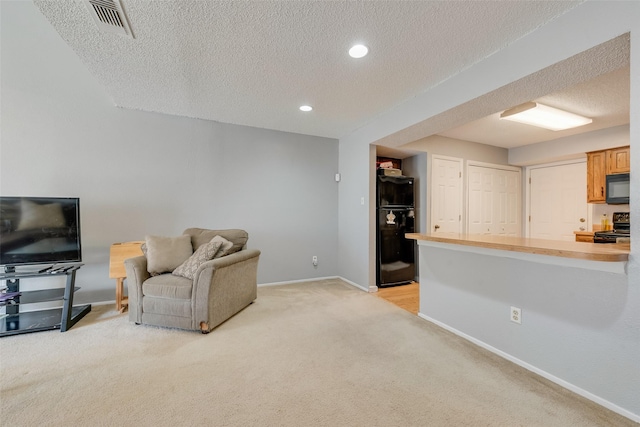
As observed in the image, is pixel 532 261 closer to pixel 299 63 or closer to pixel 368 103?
pixel 368 103

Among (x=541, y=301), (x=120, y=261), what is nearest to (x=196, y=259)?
(x=120, y=261)

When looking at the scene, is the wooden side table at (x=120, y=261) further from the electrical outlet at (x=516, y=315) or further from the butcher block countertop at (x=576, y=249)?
the electrical outlet at (x=516, y=315)

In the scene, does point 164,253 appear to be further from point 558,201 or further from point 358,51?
point 558,201

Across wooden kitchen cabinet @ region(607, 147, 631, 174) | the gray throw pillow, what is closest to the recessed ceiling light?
the gray throw pillow

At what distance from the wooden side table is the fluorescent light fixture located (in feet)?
14.7

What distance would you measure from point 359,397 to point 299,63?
2514mm

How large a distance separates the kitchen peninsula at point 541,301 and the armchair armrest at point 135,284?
2.82m

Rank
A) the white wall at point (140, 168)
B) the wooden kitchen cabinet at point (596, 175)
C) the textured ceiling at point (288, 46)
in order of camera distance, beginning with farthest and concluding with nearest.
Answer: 1. the wooden kitchen cabinet at point (596, 175)
2. the white wall at point (140, 168)
3. the textured ceiling at point (288, 46)

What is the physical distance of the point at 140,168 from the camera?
10.9ft

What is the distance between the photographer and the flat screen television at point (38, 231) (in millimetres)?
2459

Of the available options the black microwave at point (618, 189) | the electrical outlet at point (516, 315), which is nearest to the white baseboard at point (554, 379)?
the electrical outlet at point (516, 315)

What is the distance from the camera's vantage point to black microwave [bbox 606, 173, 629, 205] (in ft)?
11.5

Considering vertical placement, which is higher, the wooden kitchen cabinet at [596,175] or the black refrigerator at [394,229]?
the wooden kitchen cabinet at [596,175]

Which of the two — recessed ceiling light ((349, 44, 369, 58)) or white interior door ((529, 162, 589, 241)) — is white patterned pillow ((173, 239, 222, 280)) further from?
white interior door ((529, 162, 589, 241))
